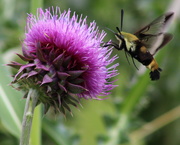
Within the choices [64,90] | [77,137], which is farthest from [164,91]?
[64,90]

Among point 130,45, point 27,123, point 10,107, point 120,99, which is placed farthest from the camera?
point 120,99

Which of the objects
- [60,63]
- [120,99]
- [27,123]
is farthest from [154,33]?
[120,99]

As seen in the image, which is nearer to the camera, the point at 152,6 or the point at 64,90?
the point at 64,90

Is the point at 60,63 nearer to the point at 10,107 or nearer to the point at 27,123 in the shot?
the point at 27,123

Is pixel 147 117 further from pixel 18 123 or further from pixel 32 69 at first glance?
pixel 32 69

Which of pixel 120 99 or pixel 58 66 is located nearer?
pixel 58 66

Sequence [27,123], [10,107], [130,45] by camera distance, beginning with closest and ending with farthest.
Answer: [27,123] → [130,45] → [10,107]

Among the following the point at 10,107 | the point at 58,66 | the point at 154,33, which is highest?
the point at 154,33
